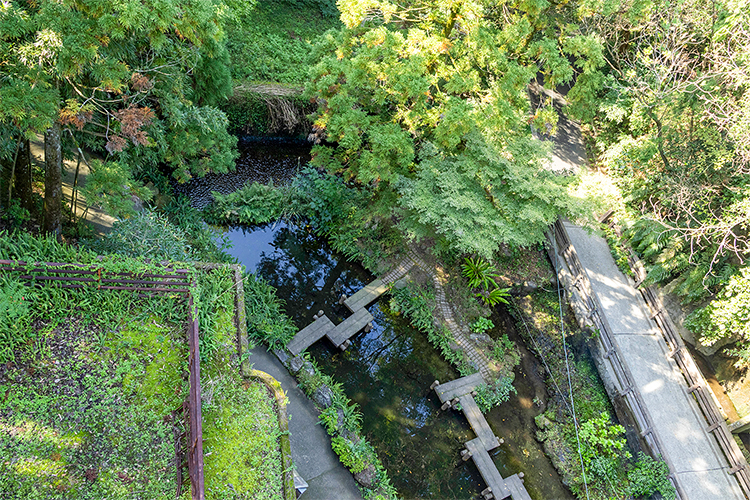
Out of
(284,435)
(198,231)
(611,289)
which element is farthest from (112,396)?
(611,289)

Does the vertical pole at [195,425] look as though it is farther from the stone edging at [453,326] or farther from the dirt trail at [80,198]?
the stone edging at [453,326]

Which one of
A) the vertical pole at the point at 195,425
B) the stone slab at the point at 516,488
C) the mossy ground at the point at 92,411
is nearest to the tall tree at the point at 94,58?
the mossy ground at the point at 92,411

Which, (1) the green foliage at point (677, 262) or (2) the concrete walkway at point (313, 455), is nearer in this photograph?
(2) the concrete walkway at point (313, 455)

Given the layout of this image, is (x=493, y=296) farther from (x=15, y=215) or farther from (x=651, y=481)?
(x=15, y=215)

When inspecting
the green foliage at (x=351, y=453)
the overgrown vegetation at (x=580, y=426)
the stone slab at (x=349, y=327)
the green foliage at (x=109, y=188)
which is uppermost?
the green foliage at (x=109, y=188)

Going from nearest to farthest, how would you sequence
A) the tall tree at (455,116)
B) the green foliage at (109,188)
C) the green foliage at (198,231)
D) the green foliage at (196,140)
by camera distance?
the green foliage at (109,188) < the tall tree at (455,116) < the green foliage at (196,140) < the green foliage at (198,231)

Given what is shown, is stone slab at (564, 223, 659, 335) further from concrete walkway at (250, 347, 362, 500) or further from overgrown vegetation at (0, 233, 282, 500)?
overgrown vegetation at (0, 233, 282, 500)

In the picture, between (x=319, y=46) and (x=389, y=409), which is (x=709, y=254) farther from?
(x=319, y=46)
